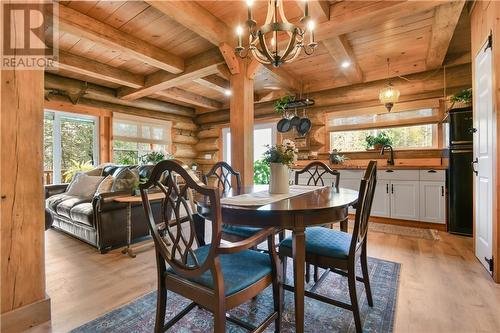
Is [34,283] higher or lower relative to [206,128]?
lower

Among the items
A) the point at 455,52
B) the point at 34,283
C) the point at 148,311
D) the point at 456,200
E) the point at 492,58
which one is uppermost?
the point at 455,52

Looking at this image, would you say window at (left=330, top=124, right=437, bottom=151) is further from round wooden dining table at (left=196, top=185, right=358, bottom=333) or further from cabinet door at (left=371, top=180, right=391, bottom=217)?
round wooden dining table at (left=196, top=185, right=358, bottom=333)

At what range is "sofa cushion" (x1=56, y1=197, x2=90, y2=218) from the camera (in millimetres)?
3201

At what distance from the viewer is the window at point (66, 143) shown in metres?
4.53

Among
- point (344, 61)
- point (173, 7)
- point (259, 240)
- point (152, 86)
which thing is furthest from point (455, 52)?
point (152, 86)

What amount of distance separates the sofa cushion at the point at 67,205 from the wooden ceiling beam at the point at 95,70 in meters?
1.85

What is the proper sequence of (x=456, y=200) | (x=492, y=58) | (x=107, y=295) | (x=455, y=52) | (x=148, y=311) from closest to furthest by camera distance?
(x=148, y=311) < (x=107, y=295) < (x=492, y=58) < (x=456, y=200) < (x=455, y=52)

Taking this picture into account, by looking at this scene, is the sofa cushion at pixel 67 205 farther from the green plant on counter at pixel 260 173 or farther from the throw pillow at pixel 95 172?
the green plant on counter at pixel 260 173

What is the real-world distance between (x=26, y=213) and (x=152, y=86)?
3.30 meters

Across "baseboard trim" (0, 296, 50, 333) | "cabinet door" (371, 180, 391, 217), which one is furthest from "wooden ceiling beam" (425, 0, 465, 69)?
"baseboard trim" (0, 296, 50, 333)

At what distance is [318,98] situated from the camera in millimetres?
4980

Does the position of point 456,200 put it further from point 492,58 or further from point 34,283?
point 34,283

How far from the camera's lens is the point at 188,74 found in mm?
3664

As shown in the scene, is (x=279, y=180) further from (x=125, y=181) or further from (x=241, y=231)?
(x=125, y=181)
